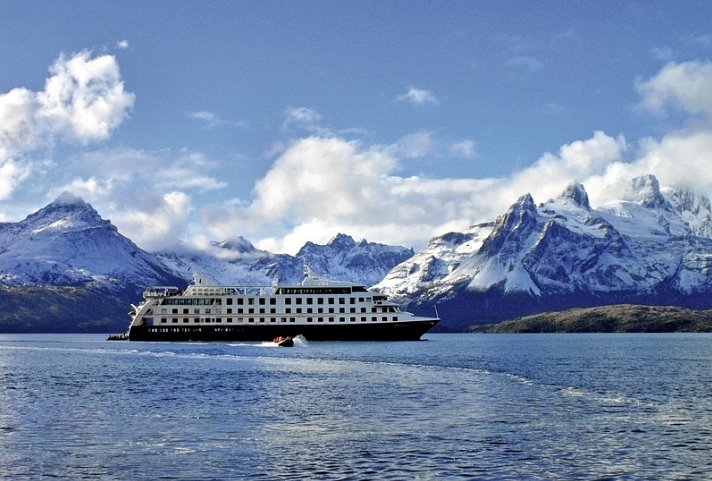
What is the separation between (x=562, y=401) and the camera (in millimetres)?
76500

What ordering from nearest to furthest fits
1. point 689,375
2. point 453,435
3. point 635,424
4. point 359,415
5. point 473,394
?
point 453,435
point 635,424
point 359,415
point 473,394
point 689,375

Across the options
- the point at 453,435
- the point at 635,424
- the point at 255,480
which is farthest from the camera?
the point at 635,424

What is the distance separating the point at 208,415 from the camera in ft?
221

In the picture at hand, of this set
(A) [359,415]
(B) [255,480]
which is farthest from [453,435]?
(B) [255,480]

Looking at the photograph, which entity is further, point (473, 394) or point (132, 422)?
point (473, 394)

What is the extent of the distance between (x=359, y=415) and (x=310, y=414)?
4.13 m

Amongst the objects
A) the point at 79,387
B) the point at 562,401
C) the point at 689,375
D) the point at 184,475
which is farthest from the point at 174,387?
the point at 689,375

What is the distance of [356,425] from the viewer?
61.4 m

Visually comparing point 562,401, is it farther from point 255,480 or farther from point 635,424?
point 255,480

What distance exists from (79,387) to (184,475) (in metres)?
51.8

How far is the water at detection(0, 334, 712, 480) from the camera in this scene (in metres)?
46.4

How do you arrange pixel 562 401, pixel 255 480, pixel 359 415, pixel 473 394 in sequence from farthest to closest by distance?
pixel 473 394 → pixel 562 401 → pixel 359 415 → pixel 255 480

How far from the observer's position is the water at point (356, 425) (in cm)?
4641

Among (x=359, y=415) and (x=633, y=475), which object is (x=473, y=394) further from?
(x=633, y=475)
